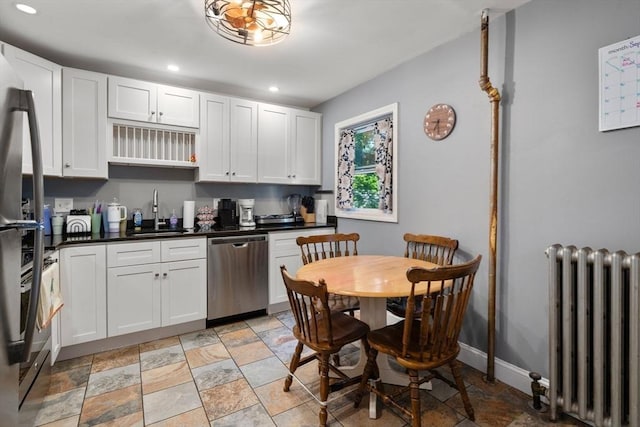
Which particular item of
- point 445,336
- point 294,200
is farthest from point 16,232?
point 294,200

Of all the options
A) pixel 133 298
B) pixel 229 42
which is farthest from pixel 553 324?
pixel 133 298

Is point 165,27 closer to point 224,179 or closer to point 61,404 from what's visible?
point 224,179

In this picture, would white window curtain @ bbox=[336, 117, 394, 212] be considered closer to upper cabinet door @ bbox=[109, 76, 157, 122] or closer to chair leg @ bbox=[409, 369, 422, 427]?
chair leg @ bbox=[409, 369, 422, 427]

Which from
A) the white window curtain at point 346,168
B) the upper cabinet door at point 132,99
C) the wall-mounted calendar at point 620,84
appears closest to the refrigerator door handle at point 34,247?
the upper cabinet door at point 132,99

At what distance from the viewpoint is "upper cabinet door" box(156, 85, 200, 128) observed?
3010mm

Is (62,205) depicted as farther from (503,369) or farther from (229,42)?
(503,369)

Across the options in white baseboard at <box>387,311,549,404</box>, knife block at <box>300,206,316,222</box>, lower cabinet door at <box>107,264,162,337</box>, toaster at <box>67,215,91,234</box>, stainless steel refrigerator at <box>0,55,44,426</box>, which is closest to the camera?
stainless steel refrigerator at <box>0,55,44,426</box>

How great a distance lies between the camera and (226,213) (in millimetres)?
3402

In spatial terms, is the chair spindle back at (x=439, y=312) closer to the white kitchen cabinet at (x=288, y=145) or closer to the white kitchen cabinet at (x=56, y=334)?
the white kitchen cabinet at (x=56, y=334)

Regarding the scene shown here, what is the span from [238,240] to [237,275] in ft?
1.16

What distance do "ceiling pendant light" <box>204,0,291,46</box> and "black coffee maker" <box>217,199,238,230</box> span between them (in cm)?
175

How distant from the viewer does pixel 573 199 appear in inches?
69.6

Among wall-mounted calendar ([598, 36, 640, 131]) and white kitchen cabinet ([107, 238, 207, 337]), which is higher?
wall-mounted calendar ([598, 36, 640, 131])

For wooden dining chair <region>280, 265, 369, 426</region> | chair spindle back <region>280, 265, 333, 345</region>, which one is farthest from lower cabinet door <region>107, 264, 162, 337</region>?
chair spindle back <region>280, 265, 333, 345</region>
